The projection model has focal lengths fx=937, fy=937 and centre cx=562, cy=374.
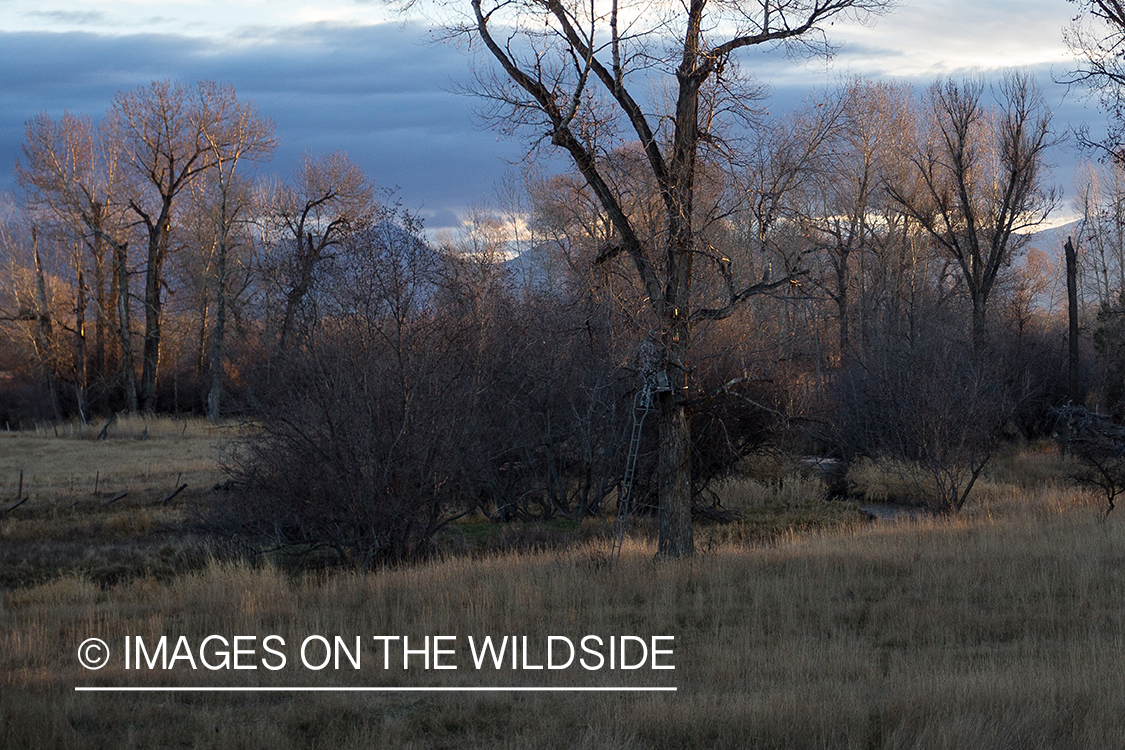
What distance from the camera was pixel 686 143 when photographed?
11.3 meters

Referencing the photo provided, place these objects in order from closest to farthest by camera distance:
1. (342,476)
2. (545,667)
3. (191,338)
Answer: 1. (545,667)
2. (342,476)
3. (191,338)

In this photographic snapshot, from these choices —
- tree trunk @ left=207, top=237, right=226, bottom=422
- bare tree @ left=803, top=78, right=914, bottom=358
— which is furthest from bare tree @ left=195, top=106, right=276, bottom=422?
bare tree @ left=803, top=78, right=914, bottom=358

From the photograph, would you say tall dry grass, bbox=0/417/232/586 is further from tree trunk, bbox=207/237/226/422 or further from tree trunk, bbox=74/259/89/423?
tree trunk, bbox=74/259/89/423

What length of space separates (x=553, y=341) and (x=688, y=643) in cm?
990

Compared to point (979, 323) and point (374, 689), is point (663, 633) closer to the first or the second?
point (374, 689)

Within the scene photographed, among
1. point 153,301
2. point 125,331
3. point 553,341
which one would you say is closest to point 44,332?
point 125,331

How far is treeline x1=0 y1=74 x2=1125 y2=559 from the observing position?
1234cm

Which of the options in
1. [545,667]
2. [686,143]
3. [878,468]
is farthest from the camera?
[878,468]

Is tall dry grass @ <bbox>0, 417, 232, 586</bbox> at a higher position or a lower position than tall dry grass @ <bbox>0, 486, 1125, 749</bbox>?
lower

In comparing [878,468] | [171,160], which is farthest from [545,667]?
[171,160]

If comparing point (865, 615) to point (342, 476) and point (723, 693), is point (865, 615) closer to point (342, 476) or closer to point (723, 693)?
point (723, 693)

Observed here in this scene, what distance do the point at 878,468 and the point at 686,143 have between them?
1495 cm

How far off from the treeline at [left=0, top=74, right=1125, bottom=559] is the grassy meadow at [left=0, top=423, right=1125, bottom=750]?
193 cm

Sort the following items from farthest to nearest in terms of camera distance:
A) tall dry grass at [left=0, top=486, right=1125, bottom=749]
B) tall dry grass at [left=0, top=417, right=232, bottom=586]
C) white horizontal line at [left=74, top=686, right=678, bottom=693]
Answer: tall dry grass at [left=0, top=417, right=232, bottom=586] < white horizontal line at [left=74, top=686, right=678, bottom=693] < tall dry grass at [left=0, top=486, right=1125, bottom=749]
